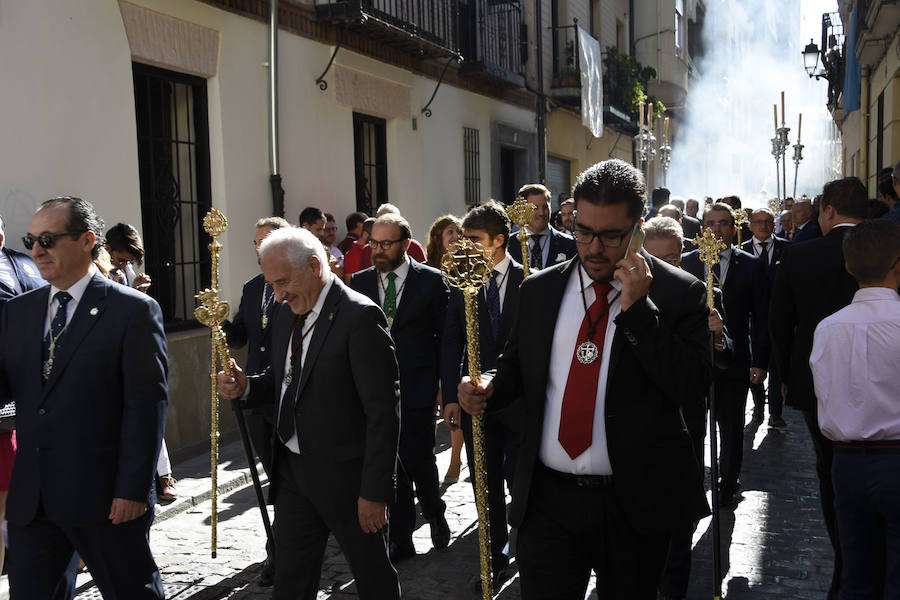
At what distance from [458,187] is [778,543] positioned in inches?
375

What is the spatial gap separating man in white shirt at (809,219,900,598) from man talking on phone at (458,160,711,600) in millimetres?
918

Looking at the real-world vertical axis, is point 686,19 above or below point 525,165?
above

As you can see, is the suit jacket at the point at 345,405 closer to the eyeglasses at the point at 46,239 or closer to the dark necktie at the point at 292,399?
the dark necktie at the point at 292,399

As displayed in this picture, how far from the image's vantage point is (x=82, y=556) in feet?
12.9

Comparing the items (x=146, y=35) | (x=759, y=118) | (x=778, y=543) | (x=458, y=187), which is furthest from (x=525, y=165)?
(x=759, y=118)

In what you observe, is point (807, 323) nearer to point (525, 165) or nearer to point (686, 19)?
point (525, 165)

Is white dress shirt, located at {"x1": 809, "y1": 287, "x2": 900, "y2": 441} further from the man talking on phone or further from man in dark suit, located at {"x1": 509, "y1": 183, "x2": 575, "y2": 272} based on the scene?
man in dark suit, located at {"x1": 509, "y1": 183, "x2": 575, "y2": 272}

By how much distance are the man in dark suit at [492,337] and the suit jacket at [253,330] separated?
104 centimetres

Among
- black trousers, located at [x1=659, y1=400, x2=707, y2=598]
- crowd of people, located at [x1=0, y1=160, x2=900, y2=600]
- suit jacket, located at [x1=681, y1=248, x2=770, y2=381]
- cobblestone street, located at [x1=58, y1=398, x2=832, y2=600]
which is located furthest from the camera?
suit jacket, located at [x1=681, y1=248, x2=770, y2=381]

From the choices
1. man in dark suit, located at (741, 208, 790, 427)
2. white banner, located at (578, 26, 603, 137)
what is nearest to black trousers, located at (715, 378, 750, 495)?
man in dark suit, located at (741, 208, 790, 427)

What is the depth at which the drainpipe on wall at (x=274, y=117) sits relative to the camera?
9.85 meters

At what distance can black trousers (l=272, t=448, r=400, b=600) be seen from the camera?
397cm

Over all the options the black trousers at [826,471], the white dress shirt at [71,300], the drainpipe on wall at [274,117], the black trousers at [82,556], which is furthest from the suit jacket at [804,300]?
the drainpipe on wall at [274,117]

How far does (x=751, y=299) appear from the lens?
7.00 meters
